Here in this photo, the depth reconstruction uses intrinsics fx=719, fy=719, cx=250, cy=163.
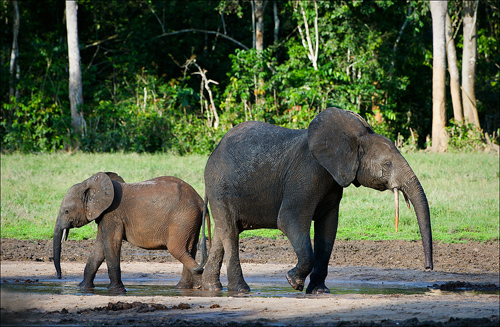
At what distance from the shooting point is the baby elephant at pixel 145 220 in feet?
30.9

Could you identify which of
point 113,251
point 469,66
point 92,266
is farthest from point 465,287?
point 469,66

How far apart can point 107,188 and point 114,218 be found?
1.35ft


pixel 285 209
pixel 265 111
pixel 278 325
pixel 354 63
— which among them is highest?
pixel 354 63

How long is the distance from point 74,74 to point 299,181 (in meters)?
17.3

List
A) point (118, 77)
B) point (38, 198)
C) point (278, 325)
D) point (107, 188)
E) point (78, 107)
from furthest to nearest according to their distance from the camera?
point (118, 77)
point (78, 107)
point (38, 198)
point (107, 188)
point (278, 325)

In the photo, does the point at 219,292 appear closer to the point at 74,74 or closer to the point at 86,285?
the point at 86,285

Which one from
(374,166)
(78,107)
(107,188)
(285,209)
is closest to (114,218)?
(107,188)

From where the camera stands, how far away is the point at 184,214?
9477mm

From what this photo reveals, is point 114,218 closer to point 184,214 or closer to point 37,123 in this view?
point 184,214

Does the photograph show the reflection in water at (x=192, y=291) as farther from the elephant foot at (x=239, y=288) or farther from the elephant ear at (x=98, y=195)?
the elephant ear at (x=98, y=195)

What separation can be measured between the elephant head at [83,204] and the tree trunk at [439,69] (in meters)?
16.7

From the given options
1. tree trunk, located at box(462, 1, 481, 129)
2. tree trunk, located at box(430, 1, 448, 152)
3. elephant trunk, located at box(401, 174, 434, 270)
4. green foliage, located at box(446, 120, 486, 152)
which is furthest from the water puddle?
tree trunk, located at box(462, 1, 481, 129)

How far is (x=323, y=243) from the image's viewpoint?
28.2ft

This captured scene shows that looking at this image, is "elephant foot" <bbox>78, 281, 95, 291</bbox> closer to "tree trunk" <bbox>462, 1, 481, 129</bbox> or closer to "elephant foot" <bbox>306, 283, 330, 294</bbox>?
"elephant foot" <bbox>306, 283, 330, 294</bbox>
